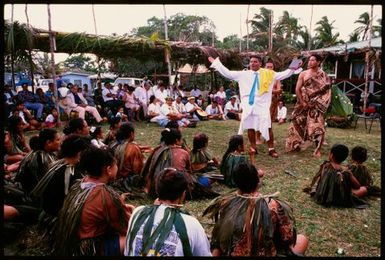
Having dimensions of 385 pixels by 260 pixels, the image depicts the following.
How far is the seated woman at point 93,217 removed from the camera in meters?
2.71

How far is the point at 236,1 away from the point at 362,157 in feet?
13.0

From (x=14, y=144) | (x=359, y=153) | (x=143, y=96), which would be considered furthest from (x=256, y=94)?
(x=143, y=96)

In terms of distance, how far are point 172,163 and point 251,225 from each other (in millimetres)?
1994

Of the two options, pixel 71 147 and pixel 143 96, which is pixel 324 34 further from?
pixel 71 147

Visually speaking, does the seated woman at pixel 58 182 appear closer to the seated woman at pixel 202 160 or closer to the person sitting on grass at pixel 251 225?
the person sitting on grass at pixel 251 225

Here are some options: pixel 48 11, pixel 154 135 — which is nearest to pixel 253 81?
pixel 154 135

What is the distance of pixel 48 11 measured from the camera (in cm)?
987

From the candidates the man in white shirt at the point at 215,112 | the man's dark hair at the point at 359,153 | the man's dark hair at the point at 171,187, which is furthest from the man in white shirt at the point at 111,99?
the man's dark hair at the point at 171,187

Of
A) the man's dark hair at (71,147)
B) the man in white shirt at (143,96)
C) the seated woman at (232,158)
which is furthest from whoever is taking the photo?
the man in white shirt at (143,96)

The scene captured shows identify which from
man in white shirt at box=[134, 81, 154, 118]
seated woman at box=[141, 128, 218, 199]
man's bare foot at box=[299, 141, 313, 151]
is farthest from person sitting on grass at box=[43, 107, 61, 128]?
man's bare foot at box=[299, 141, 313, 151]

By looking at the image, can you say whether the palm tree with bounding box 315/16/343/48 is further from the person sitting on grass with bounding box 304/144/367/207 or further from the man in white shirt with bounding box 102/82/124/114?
the person sitting on grass with bounding box 304/144/367/207

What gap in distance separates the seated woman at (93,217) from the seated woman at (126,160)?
79.7 inches

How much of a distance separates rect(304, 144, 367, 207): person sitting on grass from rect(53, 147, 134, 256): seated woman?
279cm

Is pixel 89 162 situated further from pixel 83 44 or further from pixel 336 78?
pixel 336 78
